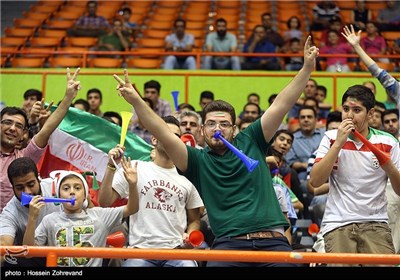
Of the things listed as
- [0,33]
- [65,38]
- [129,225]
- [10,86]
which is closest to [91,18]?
[65,38]

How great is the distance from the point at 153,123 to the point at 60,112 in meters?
1.67

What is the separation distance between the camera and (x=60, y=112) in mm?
6758

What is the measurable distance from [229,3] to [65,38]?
3.97 meters

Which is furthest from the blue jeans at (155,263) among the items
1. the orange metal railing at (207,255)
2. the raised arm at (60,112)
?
the orange metal railing at (207,255)

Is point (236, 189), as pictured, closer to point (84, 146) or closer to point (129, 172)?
point (129, 172)

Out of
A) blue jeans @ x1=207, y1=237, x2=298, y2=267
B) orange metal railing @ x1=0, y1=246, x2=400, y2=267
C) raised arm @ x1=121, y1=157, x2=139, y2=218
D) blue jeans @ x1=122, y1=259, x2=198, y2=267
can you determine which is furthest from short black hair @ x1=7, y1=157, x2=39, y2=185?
blue jeans @ x1=207, y1=237, x2=298, y2=267

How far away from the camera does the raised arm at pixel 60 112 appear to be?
6.60 meters

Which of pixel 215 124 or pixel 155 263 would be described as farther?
pixel 155 263

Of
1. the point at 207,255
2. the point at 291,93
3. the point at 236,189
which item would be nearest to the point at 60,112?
the point at 236,189

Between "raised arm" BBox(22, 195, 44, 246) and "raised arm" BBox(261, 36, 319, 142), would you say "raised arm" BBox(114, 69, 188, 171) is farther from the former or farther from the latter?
"raised arm" BBox(22, 195, 44, 246)

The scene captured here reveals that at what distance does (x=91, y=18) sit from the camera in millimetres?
15969

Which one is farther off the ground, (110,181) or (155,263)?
(110,181)

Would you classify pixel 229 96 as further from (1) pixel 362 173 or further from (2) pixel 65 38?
(1) pixel 362 173

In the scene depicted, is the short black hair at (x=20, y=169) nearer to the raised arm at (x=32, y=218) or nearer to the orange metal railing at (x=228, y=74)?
the raised arm at (x=32, y=218)
